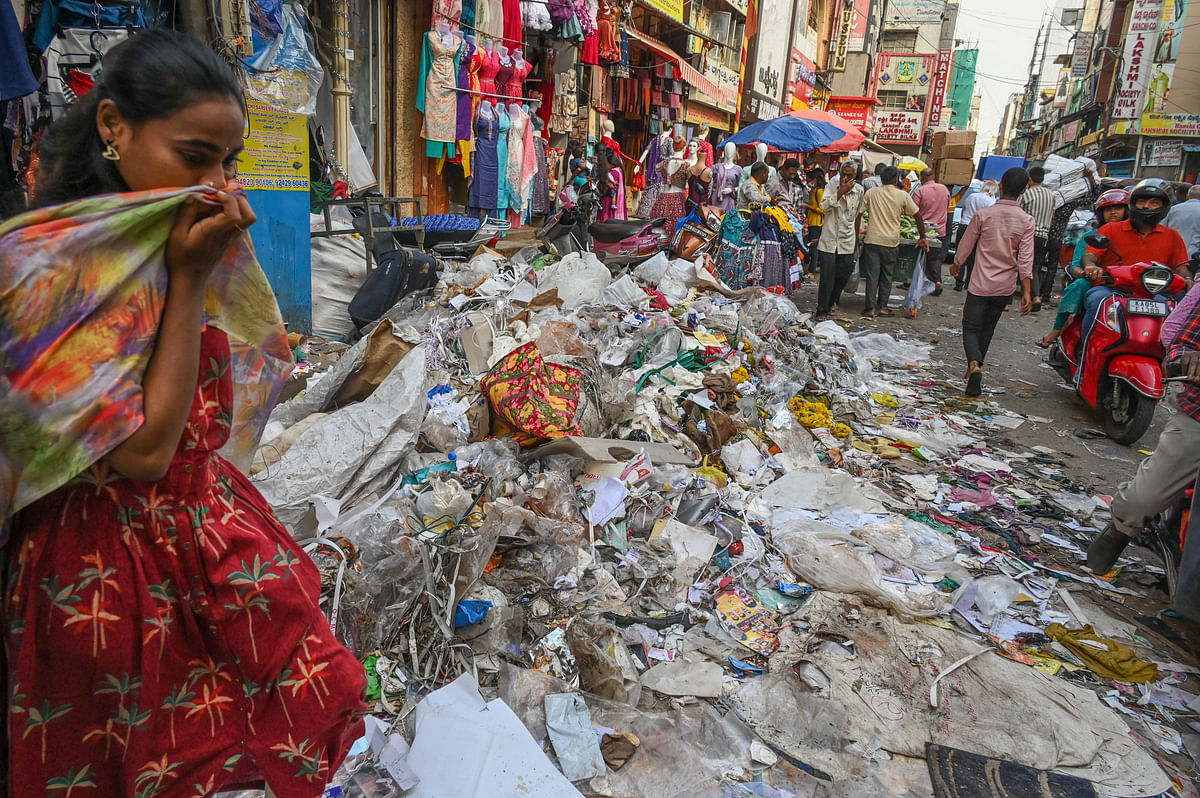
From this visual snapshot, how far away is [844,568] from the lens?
3.11 meters

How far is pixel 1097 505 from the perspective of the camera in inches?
165

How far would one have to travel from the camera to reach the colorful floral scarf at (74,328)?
88 centimetres

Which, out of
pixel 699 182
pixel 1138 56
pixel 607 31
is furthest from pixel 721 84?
Result: pixel 1138 56

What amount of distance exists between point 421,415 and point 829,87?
34.3 meters

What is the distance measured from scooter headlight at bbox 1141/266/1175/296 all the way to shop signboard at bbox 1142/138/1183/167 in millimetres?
25076

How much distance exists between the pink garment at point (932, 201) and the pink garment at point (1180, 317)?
831 centimetres

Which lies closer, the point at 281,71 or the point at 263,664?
the point at 263,664

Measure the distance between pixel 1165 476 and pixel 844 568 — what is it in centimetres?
135

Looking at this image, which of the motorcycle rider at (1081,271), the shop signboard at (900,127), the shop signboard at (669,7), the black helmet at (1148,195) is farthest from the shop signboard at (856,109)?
the black helmet at (1148,195)

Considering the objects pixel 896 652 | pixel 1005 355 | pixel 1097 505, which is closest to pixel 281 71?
pixel 896 652

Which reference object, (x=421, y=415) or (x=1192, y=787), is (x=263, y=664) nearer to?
(x=421, y=415)

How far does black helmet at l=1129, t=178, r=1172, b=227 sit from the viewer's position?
5.20 m

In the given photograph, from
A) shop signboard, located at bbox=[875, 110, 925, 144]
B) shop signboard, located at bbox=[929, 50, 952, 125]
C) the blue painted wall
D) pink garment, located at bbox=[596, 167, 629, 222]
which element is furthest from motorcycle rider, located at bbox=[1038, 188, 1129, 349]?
shop signboard, located at bbox=[929, 50, 952, 125]

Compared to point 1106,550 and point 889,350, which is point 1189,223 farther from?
point 1106,550
